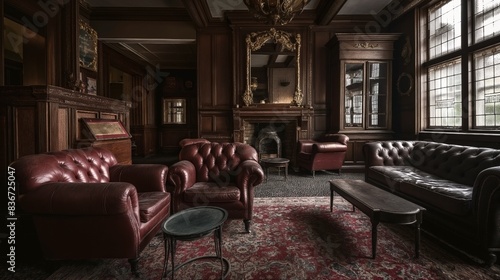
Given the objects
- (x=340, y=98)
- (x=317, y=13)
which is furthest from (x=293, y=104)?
(x=317, y=13)

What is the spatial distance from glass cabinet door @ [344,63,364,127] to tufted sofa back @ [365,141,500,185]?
1714 millimetres

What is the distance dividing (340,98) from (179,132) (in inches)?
250

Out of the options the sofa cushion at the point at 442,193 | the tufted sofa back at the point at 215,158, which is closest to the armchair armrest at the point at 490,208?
the sofa cushion at the point at 442,193

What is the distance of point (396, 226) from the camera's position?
250 centimetres

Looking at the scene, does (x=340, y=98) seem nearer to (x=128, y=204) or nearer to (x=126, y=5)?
(x=128, y=204)

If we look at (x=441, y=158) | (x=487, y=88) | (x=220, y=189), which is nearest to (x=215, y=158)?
(x=220, y=189)

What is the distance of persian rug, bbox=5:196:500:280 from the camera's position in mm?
1707

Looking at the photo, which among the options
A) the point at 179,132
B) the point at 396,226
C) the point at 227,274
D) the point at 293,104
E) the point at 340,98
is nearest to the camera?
the point at 227,274

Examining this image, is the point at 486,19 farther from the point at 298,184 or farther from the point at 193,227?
the point at 193,227

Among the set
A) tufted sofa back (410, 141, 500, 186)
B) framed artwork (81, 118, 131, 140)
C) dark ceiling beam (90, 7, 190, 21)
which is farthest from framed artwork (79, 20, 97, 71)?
tufted sofa back (410, 141, 500, 186)

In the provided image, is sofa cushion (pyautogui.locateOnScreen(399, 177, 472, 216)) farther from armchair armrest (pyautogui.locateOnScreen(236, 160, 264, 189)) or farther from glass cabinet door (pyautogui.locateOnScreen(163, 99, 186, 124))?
glass cabinet door (pyautogui.locateOnScreen(163, 99, 186, 124))

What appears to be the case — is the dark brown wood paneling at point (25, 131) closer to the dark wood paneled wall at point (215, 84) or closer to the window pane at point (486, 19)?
the dark wood paneled wall at point (215, 84)

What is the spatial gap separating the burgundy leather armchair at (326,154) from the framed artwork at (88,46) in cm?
542

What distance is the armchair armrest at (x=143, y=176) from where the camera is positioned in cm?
231
